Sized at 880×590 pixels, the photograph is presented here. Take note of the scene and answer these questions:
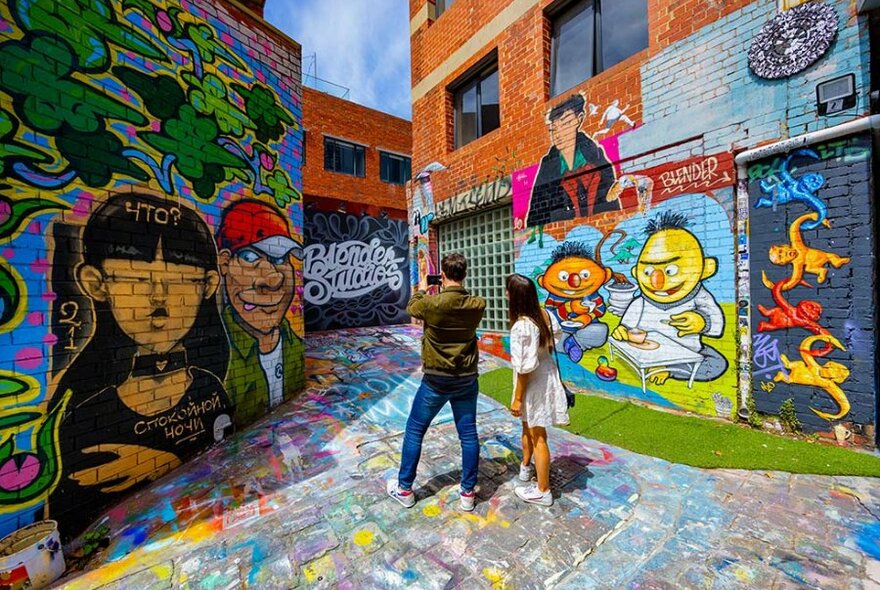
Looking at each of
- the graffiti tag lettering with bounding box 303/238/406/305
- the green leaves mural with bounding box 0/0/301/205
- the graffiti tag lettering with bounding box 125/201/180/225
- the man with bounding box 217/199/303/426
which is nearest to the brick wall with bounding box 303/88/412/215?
the graffiti tag lettering with bounding box 303/238/406/305

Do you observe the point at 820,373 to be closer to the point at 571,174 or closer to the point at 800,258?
the point at 800,258

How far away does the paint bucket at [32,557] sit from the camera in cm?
192

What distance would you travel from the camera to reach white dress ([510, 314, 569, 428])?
101 inches

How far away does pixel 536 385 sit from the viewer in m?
2.72

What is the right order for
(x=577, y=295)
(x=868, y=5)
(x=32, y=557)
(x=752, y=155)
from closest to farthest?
1. (x=32, y=557)
2. (x=868, y=5)
3. (x=752, y=155)
4. (x=577, y=295)

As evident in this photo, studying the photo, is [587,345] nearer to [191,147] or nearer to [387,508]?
[387,508]

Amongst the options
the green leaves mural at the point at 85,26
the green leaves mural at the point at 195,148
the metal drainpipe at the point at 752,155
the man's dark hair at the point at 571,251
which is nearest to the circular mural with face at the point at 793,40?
the metal drainpipe at the point at 752,155

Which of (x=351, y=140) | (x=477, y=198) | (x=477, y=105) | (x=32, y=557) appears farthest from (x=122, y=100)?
(x=351, y=140)

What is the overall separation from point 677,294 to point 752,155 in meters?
1.56

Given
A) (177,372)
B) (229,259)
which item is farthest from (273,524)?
(229,259)

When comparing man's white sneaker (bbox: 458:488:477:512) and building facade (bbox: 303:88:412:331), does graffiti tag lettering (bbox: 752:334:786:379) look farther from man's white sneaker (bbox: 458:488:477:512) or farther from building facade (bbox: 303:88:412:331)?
building facade (bbox: 303:88:412:331)

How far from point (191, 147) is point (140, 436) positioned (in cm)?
259

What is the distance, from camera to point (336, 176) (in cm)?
1568

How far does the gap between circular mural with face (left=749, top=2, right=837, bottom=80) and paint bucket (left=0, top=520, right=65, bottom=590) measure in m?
6.74
